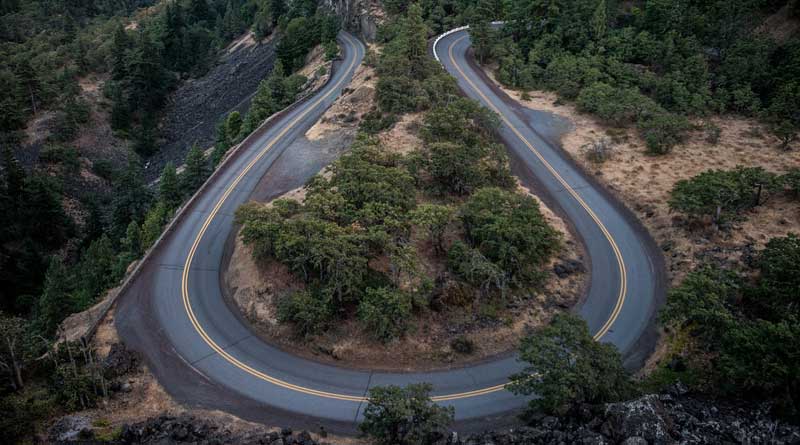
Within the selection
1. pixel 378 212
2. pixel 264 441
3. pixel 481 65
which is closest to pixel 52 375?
pixel 264 441

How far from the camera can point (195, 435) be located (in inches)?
906

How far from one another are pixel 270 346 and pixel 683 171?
116 feet

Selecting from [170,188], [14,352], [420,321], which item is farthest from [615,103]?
[14,352]

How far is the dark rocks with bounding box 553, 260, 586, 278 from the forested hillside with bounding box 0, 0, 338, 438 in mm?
26798

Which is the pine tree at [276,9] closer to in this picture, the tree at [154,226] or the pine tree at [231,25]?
the pine tree at [231,25]

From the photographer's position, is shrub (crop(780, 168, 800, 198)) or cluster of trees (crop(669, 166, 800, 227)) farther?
shrub (crop(780, 168, 800, 198))

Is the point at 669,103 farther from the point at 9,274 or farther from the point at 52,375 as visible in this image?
the point at 9,274

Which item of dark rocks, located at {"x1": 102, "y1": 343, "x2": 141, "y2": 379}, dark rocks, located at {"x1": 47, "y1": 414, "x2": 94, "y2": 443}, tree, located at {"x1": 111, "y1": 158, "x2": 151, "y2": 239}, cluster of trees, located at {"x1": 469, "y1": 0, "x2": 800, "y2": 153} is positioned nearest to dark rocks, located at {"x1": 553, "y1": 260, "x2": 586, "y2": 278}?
cluster of trees, located at {"x1": 469, "y1": 0, "x2": 800, "y2": 153}

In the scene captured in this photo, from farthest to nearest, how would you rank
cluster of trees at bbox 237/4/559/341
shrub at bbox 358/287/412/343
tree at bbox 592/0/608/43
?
tree at bbox 592/0/608/43 < cluster of trees at bbox 237/4/559/341 < shrub at bbox 358/287/412/343

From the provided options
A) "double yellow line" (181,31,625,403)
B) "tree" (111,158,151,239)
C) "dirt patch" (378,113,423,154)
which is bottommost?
"tree" (111,158,151,239)

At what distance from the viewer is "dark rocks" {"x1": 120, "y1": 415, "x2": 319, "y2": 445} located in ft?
74.2

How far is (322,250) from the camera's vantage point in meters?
29.5

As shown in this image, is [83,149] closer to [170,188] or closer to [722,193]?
[170,188]

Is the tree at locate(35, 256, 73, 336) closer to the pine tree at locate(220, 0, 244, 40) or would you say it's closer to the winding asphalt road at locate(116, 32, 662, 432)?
the winding asphalt road at locate(116, 32, 662, 432)
